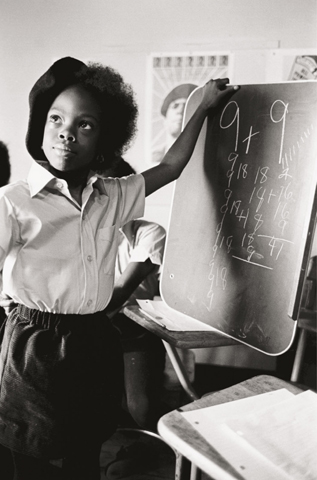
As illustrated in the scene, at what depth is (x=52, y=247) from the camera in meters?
1.09

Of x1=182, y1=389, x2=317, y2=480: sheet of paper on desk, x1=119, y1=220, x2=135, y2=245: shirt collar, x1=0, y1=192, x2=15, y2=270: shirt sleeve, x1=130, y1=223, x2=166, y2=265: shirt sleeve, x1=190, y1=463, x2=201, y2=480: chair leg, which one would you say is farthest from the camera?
x1=119, y1=220, x2=135, y2=245: shirt collar

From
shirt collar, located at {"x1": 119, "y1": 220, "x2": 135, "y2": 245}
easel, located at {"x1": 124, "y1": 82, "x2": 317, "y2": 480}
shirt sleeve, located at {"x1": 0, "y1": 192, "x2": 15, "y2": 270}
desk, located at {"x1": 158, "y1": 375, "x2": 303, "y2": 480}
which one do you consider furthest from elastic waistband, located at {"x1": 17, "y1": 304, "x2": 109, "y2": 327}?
shirt collar, located at {"x1": 119, "y1": 220, "x2": 135, "y2": 245}

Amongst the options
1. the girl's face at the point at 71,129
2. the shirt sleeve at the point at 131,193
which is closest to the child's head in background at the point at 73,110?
the girl's face at the point at 71,129

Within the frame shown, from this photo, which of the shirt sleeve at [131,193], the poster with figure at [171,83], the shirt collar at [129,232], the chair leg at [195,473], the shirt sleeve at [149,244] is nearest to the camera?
the chair leg at [195,473]

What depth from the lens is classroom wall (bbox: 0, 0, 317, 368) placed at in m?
2.43

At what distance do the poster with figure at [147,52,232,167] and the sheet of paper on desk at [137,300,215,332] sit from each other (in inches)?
57.7

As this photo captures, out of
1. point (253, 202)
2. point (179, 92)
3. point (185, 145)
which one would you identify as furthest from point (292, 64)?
point (253, 202)

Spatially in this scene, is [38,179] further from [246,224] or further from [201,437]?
[201,437]

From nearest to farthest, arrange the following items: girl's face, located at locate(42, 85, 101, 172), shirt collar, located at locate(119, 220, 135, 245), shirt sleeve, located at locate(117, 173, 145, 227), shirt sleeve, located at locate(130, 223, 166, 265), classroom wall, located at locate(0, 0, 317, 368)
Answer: girl's face, located at locate(42, 85, 101, 172), shirt sleeve, located at locate(117, 173, 145, 227), shirt sleeve, located at locate(130, 223, 166, 265), shirt collar, located at locate(119, 220, 135, 245), classroom wall, located at locate(0, 0, 317, 368)

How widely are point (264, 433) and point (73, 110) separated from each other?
0.87m

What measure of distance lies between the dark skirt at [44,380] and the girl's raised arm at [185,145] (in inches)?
17.1

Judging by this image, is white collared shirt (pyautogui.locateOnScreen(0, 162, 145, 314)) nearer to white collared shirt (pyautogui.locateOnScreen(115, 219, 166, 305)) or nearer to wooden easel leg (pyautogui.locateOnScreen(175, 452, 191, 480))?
wooden easel leg (pyautogui.locateOnScreen(175, 452, 191, 480))

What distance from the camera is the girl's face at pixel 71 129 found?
113 centimetres

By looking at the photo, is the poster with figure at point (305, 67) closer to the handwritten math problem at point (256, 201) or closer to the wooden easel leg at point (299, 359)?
the handwritten math problem at point (256, 201)
